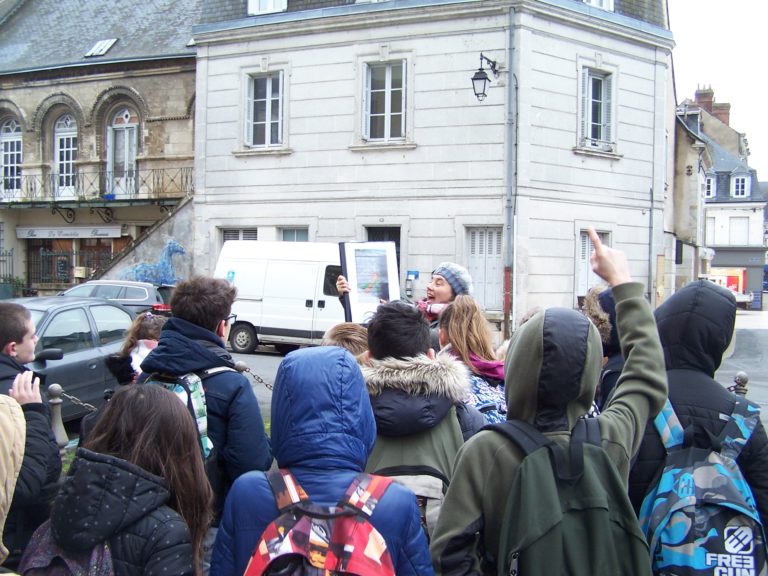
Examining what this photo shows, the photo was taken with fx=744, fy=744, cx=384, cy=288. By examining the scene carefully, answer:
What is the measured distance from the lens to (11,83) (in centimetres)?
2606

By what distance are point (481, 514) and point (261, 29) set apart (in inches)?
747

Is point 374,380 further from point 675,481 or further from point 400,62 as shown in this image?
point 400,62

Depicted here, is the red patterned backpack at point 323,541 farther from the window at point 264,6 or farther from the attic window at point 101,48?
the attic window at point 101,48

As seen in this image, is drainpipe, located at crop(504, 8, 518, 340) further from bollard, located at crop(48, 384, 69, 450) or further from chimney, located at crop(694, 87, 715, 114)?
chimney, located at crop(694, 87, 715, 114)

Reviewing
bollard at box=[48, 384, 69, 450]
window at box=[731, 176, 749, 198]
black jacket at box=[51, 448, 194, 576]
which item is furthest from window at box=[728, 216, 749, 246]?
black jacket at box=[51, 448, 194, 576]

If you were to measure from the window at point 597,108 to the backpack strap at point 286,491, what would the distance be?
57.6 ft

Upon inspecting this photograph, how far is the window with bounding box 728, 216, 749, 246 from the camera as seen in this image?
56750mm

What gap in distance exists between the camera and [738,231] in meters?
57.1

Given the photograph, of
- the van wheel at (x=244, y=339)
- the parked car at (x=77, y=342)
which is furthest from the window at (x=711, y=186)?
the parked car at (x=77, y=342)

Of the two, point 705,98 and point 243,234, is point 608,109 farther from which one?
point 705,98

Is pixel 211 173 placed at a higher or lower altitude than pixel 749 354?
higher

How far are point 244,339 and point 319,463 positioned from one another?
14.8 metres

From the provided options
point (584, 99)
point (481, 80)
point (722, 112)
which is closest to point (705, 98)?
point (722, 112)

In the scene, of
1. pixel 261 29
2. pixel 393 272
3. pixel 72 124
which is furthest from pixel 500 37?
pixel 72 124
